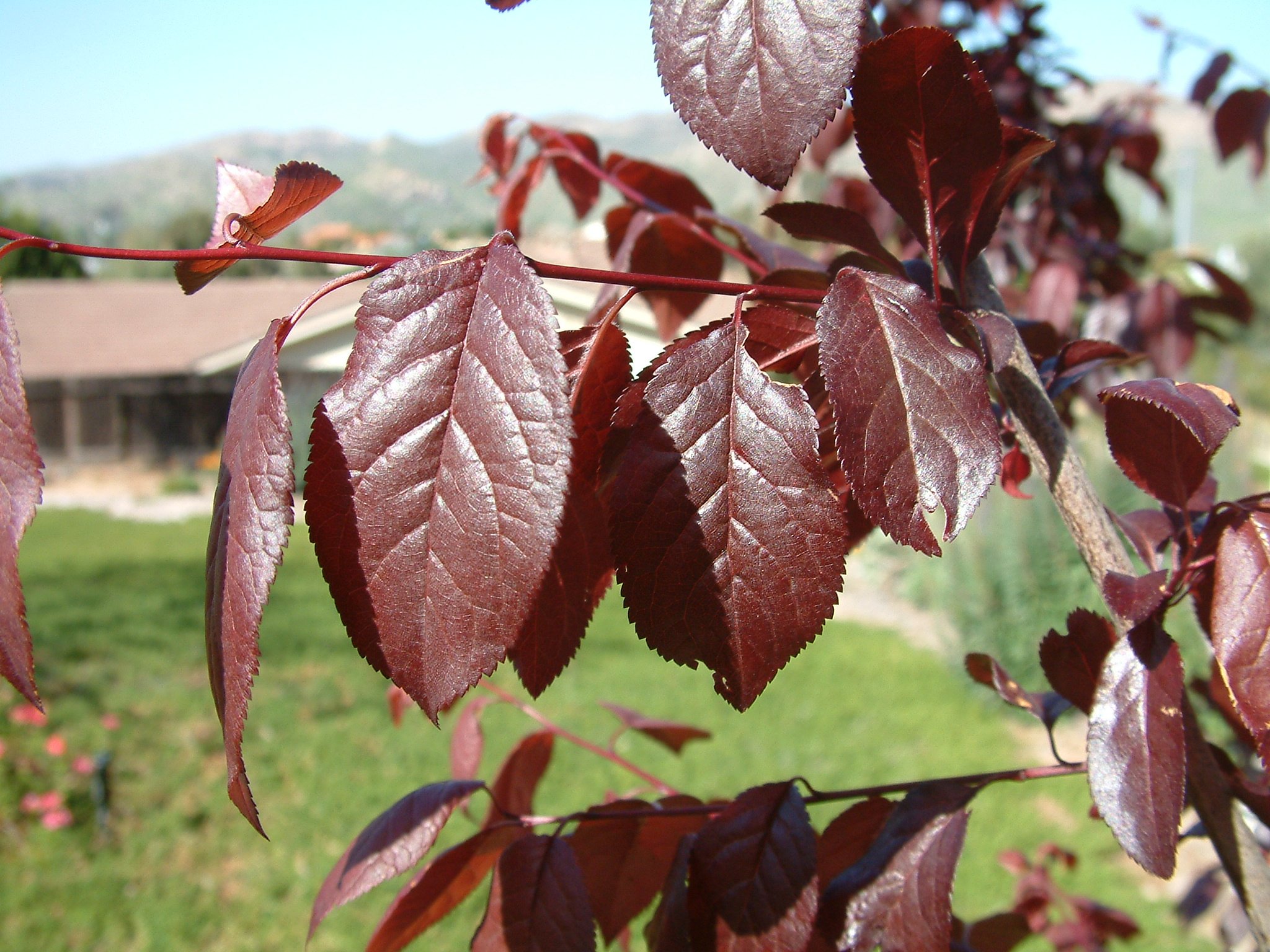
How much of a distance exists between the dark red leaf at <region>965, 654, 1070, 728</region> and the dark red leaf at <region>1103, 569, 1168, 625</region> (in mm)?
167

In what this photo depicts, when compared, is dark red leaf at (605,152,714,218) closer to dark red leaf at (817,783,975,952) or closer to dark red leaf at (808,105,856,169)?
dark red leaf at (817,783,975,952)

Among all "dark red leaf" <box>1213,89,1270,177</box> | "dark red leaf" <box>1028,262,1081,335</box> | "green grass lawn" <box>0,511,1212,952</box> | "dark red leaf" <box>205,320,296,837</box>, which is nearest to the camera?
"dark red leaf" <box>205,320,296,837</box>

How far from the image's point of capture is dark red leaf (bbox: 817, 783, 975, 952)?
1.73 ft

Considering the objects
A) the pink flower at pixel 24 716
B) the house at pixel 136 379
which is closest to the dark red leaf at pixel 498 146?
the pink flower at pixel 24 716

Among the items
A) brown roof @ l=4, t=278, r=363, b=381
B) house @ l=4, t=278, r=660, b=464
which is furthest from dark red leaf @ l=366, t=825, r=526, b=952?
house @ l=4, t=278, r=660, b=464

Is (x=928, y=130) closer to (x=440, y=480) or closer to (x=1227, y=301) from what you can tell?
(x=440, y=480)

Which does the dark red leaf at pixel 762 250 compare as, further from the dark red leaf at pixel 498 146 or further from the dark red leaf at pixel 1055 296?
the dark red leaf at pixel 1055 296

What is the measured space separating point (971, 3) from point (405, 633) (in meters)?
2.00

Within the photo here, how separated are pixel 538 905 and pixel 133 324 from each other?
18.6 metres

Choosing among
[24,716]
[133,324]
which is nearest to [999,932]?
[24,716]

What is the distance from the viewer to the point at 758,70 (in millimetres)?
390

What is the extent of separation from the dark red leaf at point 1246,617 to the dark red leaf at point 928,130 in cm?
20

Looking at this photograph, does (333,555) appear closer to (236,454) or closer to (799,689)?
(236,454)

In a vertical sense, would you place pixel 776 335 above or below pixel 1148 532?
above
